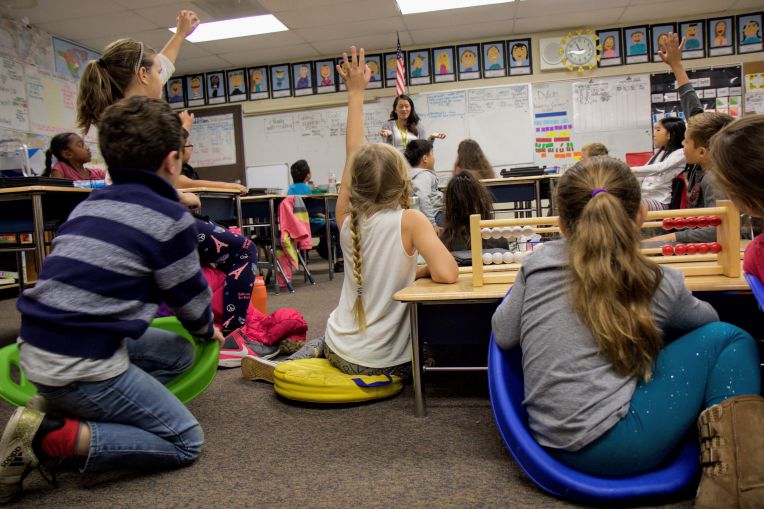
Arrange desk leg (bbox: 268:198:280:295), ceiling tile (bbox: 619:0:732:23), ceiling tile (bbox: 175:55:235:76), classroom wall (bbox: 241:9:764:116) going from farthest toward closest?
ceiling tile (bbox: 175:55:235:76) → classroom wall (bbox: 241:9:764:116) → ceiling tile (bbox: 619:0:732:23) → desk leg (bbox: 268:198:280:295)

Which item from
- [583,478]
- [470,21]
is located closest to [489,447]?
[583,478]

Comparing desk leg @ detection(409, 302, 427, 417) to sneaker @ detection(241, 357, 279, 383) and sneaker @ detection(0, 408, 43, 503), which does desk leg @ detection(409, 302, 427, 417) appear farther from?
sneaker @ detection(0, 408, 43, 503)

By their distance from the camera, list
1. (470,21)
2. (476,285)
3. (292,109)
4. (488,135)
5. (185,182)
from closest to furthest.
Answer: (476,285) < (185,182) < (470,21) < (488,135) < (292,109)

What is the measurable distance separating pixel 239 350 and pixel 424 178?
1.87m

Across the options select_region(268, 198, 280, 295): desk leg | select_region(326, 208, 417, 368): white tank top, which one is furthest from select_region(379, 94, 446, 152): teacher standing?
select_region(326, 208, 417, 368): white tank top

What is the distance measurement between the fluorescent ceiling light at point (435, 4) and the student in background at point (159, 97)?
387 centimetres

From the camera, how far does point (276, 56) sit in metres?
7.15

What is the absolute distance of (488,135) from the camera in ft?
22.8

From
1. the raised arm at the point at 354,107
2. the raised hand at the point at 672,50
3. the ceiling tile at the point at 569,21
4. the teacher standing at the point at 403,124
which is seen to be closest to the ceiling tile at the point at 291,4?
the teacher standing at the point at 403,124

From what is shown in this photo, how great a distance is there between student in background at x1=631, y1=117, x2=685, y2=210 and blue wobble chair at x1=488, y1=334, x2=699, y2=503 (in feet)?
7.30

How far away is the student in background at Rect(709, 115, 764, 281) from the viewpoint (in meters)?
1.10

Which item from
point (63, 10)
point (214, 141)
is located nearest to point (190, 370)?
point (63, 10)

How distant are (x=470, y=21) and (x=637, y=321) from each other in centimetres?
578

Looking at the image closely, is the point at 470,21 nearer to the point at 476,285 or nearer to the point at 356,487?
the point at 476,285
